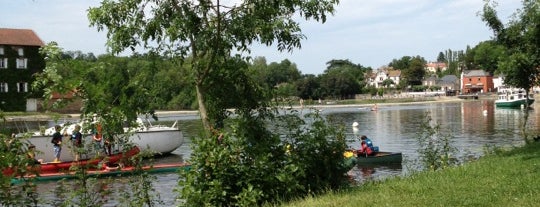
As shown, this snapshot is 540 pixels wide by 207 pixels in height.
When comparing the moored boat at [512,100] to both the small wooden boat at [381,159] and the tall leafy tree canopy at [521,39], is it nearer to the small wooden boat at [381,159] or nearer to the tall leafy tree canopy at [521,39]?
the small wooden boat at [381,159]

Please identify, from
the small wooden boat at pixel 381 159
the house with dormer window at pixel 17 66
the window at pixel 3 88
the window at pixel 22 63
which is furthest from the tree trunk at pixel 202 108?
the window at pixel 22 63

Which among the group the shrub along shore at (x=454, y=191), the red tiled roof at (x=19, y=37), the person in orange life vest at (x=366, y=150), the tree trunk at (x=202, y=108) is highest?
the red tiled roof at (x=19, y=37)

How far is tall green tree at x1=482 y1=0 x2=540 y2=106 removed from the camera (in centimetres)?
1767

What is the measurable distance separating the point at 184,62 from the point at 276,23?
2.04 metres

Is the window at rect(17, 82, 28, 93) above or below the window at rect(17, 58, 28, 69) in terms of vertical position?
below

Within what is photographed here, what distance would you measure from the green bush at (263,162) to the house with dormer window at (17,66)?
2782 inches

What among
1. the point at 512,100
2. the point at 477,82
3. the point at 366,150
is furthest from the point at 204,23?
the point at 477,82

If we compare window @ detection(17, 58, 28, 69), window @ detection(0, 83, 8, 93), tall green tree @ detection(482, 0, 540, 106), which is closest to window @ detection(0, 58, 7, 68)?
window @ detection(17, 58, 28, 69)

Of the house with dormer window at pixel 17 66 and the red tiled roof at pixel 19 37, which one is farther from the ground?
the red tiled roof at pixel 19 37

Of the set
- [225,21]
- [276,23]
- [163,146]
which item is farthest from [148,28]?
[163,146]

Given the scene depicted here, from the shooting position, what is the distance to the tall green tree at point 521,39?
17.7m

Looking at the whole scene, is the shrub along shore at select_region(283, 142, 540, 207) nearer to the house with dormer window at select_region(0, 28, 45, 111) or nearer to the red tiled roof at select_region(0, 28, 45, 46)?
the house with dormer window at select_region(0, 28, 45, 111)

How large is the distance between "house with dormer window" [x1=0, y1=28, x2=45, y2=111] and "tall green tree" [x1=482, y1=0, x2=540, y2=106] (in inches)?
2643

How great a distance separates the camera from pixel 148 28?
34.3 feet
